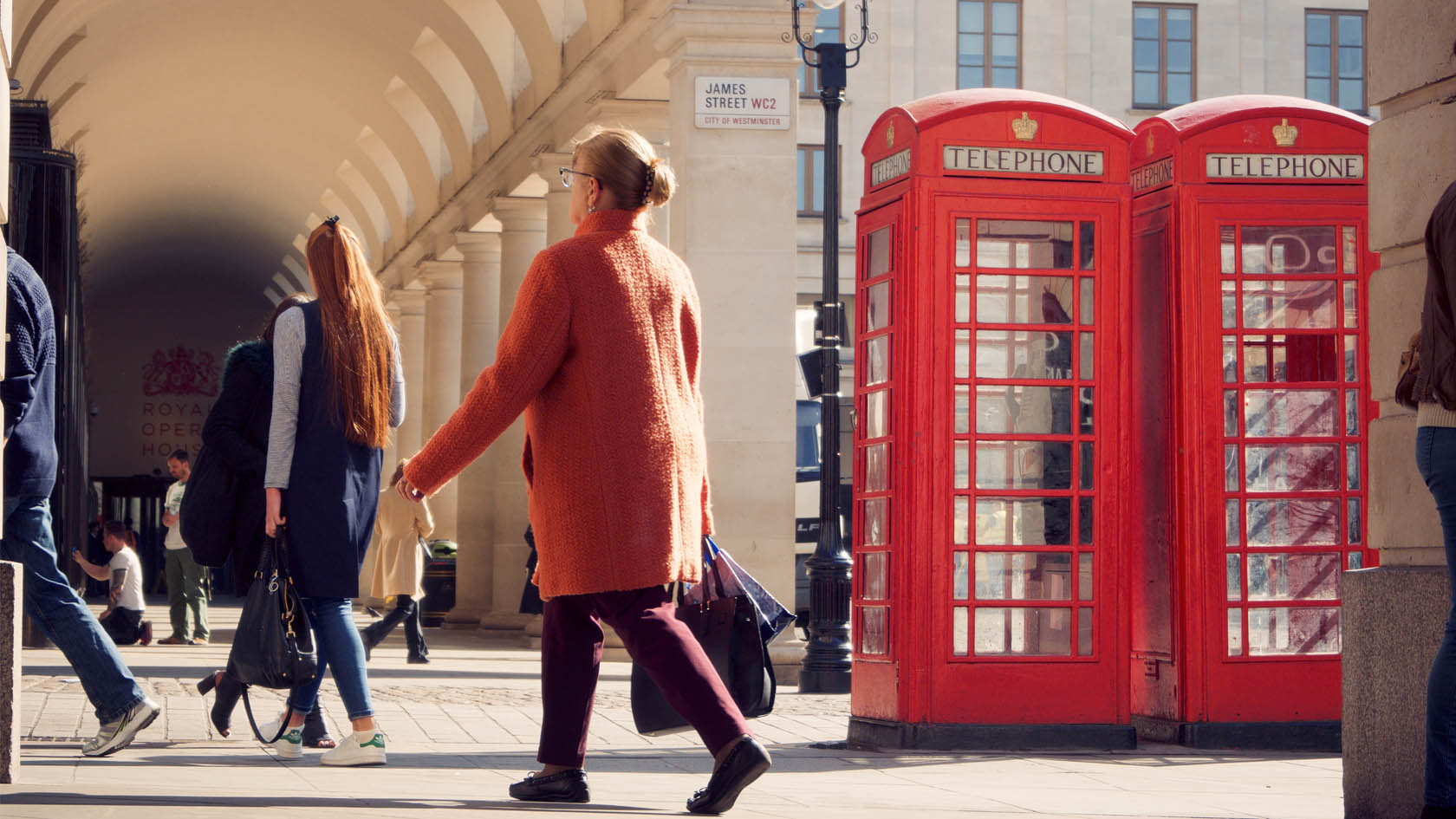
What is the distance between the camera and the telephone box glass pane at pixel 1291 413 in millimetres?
8406

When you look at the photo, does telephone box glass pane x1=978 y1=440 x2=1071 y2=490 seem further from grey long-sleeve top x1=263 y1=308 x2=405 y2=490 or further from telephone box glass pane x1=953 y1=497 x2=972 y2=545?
grey long-sleeve top x1=263 y1=308 x2=405 y2=490

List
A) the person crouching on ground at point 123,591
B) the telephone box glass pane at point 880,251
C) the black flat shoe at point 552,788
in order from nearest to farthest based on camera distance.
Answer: the black flat shoe at point 552,788, the telephone box glass pane at point 880,251, the person crouching on ground at point 123,591

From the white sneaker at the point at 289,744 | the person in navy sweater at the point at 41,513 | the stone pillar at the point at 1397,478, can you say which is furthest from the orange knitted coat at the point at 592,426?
the stone pillar at the point at 1397,478

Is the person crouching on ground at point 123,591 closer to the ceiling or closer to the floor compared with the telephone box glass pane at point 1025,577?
closer to the floor

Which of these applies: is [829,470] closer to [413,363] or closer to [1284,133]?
[1284,133]

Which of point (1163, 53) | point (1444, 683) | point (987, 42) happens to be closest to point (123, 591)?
point (1444, 683)

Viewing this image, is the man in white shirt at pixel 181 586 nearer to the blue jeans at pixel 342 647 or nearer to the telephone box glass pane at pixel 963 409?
the telephone box glass pane at pixel 963 409

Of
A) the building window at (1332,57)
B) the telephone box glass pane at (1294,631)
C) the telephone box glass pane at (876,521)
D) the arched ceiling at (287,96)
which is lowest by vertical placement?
the telephone box glass pane at (1294,631)

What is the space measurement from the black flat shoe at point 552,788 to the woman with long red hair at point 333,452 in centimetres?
103

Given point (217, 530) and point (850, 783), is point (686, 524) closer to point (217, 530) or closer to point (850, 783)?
point (850, 783)

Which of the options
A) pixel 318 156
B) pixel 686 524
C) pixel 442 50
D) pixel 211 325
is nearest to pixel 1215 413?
pixel 686 524

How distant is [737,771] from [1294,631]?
3771 mm

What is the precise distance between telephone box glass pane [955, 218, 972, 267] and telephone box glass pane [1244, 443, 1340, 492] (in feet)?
4.60

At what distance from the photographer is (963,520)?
26.3ft
